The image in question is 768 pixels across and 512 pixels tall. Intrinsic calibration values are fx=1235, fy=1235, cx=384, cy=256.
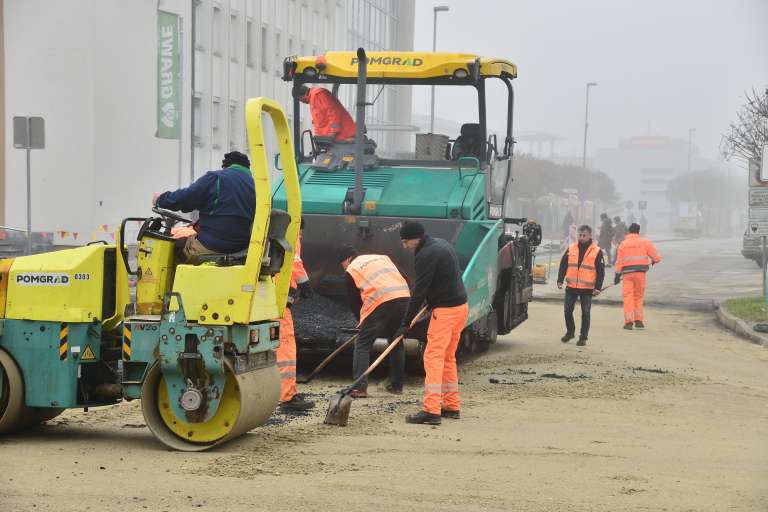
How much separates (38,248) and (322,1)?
21131mm

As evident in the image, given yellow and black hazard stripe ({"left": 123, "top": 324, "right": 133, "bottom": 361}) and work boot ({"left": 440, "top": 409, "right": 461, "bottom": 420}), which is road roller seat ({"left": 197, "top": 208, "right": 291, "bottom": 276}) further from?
work boot ({"left": 440, "top": 409, "right": 461, "bottom": 420})

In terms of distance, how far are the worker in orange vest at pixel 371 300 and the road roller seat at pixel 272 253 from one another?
2.33 m

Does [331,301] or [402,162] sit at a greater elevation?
[402,162]

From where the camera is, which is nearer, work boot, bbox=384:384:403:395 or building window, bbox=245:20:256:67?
work boot, bbox=384:384:403:395

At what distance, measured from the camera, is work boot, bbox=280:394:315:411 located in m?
9.16

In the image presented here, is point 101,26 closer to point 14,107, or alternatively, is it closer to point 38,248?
point 14,107

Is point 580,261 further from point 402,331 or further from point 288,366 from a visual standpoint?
point 288,366

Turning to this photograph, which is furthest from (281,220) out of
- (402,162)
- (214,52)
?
(214,52)

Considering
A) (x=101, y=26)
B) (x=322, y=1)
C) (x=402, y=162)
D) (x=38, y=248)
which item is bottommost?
(x=38, y=248)

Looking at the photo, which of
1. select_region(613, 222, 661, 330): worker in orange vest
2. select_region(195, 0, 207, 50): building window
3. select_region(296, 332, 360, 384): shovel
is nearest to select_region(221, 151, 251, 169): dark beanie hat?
select_region(296, 332, 360, 384): shovel

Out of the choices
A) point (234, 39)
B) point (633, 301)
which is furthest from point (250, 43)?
point (633, 301)

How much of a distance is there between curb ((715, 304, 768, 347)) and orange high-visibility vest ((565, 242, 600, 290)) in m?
2.29

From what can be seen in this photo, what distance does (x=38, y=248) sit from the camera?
27.7m

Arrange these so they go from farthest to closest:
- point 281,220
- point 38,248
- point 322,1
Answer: point 322,1 → point 38,248 → point 281,220
